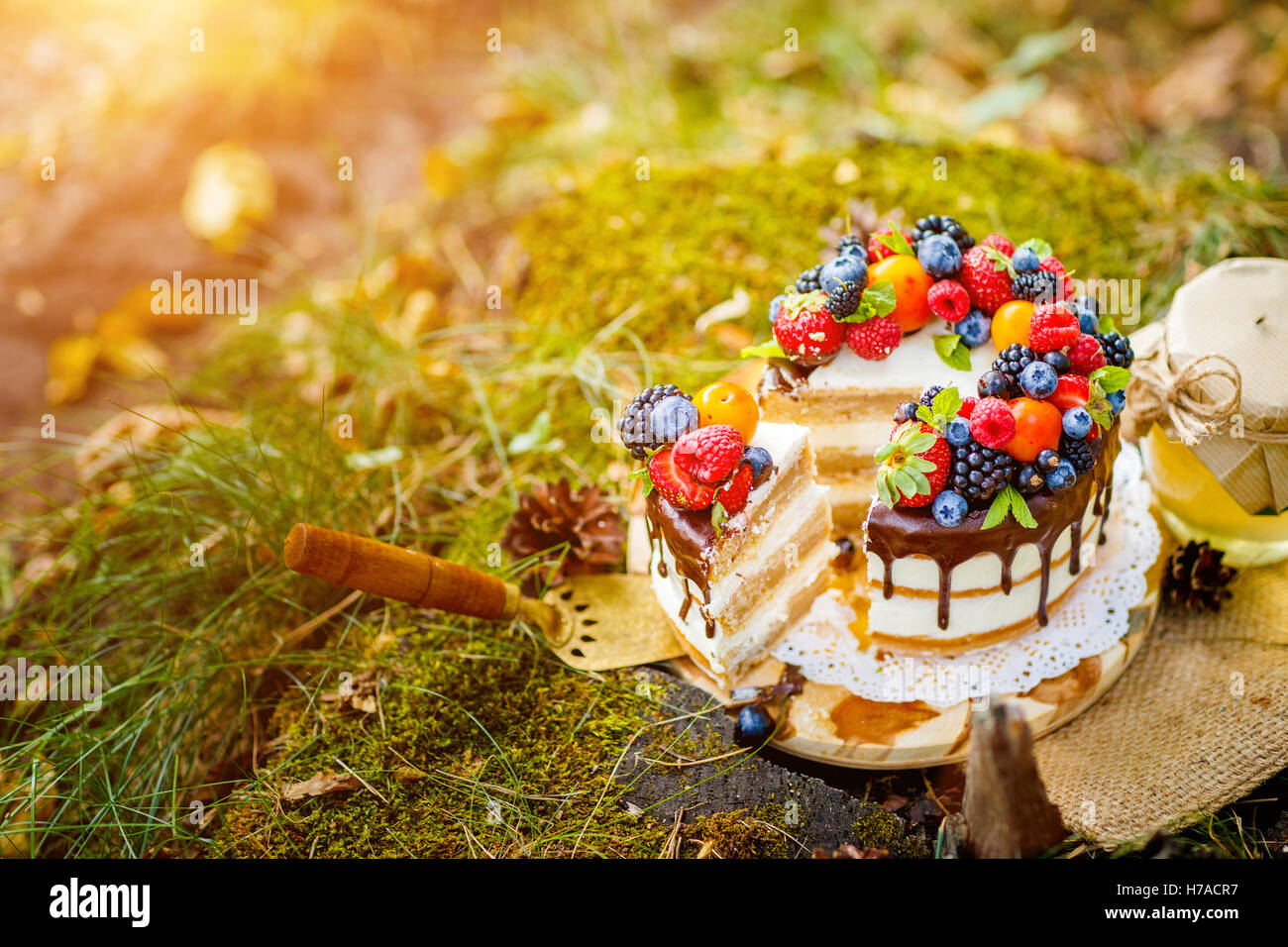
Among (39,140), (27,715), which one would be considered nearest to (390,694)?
(27,715)

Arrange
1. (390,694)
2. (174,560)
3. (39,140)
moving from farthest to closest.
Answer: (39,140) → (174,560) → (390,694)

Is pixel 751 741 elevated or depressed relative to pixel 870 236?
depressed

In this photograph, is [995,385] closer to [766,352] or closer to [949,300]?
[949,300]

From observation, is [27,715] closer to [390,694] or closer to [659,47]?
[390,694]

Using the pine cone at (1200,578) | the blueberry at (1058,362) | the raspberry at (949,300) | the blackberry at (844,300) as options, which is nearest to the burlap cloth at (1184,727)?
the pine cone at (1200,578)

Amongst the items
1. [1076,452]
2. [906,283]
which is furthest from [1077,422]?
[906,283]
